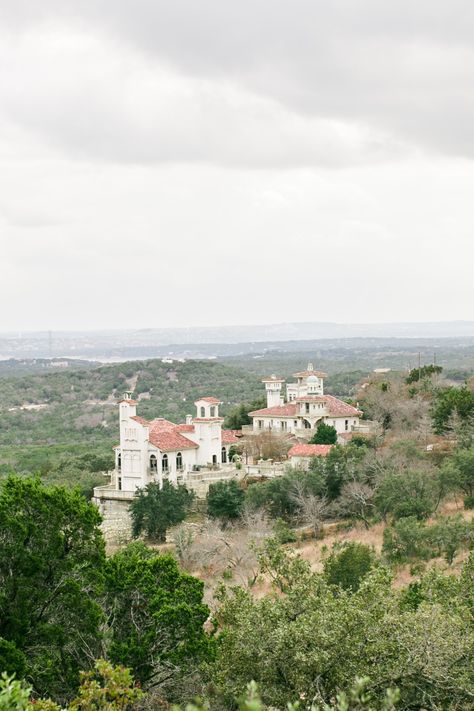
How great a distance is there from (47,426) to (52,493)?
75451 millimetres

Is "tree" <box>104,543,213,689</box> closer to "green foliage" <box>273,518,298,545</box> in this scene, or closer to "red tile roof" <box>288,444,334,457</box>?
"green foliage" <box>273,518,298,545</box>

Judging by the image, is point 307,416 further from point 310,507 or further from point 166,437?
point 310,507

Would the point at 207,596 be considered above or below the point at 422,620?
below

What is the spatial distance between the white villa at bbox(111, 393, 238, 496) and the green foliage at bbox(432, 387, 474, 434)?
1025 cm

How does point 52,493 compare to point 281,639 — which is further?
point 52,493

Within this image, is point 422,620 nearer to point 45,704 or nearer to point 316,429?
point 45,704

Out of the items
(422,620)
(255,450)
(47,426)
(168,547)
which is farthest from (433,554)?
(47,426)

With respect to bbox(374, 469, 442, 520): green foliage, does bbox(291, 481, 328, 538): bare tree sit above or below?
below

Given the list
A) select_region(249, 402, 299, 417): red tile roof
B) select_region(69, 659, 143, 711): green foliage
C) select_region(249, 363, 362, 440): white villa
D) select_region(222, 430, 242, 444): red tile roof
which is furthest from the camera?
select_region(249, 402, 299, 417): red tile roof

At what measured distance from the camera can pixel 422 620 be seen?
48.0ft

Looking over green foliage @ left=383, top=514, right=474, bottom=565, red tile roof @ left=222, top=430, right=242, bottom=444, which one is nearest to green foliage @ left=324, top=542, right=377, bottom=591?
green foliage @ left=383, top=514, right=474, bottom=565

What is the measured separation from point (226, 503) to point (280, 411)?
12.2 m

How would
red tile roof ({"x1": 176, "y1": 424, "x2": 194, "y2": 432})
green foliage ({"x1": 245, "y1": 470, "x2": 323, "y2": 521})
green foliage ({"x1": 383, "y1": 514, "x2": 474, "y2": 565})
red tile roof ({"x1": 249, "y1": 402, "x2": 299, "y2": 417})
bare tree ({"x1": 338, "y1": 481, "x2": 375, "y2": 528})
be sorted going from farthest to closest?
1. red tile roof ({"x1": 249, "y1": 402, "x2": 299, "y2": 417})
2. red tile roof ({"x1": 176, "y1": 424, "x2": 194, "y2": 432})
3. green foliage ({"x1": 245, "y1": 470, "x2": 323, "y2": 521})
4. bare tree ({"x1": 338, "y1": 481, "x2": 375, "y2": 528})
5. green foliage ({"x1": 383, "y1": 514, "x2": 474, "y2": 565})

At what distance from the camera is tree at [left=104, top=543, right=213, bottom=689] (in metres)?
16.9
